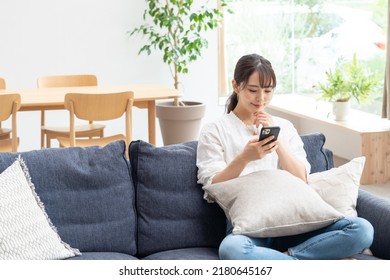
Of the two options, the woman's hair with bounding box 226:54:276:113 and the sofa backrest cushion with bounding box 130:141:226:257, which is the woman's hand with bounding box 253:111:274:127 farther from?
the sofa backrest cushion with bounding box 130:141:226:257

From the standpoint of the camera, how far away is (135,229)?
2787 millimetres

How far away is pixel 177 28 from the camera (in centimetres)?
643

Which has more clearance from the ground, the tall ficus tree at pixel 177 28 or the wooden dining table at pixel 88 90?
the tall ficus tree at pixel 177 28

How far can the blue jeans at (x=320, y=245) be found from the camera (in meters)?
2.52

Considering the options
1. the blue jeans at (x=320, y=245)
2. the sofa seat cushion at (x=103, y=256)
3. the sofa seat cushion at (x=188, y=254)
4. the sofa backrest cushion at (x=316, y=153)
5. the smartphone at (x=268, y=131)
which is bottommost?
the sofa seat cushion at (x=188, y=254)

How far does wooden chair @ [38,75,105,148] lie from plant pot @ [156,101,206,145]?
80 centimetres

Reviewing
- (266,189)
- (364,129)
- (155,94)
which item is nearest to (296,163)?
(266,189)

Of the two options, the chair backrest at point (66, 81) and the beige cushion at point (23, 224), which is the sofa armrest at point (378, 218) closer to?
the beige cushion at point (23, 224)

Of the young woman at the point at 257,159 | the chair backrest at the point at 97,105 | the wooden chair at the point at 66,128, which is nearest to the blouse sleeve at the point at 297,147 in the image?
the young woman at the point at 257,159

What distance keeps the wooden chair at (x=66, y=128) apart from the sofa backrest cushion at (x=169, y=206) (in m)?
2.46

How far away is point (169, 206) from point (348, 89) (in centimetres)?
321

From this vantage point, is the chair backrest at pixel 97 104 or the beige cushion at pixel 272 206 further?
the chair backrest at pixel 97 104

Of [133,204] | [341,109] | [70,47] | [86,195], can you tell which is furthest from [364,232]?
[70,47]

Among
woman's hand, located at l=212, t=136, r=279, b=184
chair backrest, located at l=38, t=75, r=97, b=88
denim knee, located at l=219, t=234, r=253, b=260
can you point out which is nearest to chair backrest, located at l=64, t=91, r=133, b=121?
chair backrest, located at l=38, t=75, r=97, b=88
